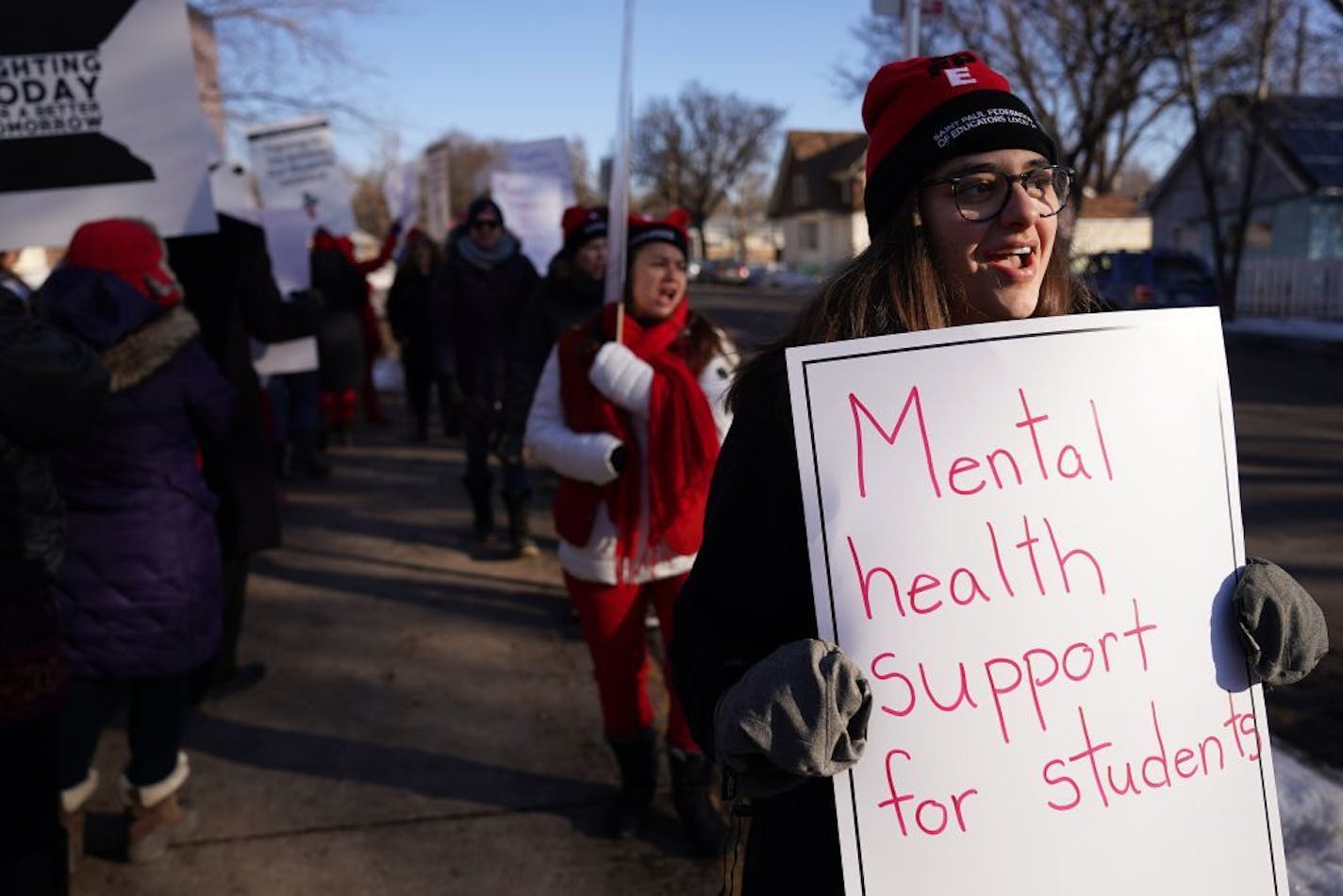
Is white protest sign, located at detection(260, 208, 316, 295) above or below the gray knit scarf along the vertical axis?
above

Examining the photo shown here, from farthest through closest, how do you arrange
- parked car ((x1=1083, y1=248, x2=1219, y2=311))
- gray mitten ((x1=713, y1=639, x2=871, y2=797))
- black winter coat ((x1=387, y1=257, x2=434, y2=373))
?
parked car ((x1=1083, y1=248, x2=1219, y2=311)) < black winter coat ((x1=387, y1=257, x2=434, y2=373)) < gray mitten ((x1=713, y1=639, x2=871, y2=797))

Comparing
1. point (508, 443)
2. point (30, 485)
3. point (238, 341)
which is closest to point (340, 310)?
point (508, 443)

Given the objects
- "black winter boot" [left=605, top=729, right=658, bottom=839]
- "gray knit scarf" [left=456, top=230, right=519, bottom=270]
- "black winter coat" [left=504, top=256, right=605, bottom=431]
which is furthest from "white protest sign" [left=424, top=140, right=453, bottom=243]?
"black winter boot" [left=605, top=729, right=658, bottom=839]

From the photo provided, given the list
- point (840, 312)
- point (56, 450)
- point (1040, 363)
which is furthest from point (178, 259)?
point (1040, 363)

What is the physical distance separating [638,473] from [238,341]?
1.66 meters

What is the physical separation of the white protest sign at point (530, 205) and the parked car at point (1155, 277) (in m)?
10.2

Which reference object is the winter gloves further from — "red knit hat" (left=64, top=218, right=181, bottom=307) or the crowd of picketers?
"red knit hat" (left=64, top=218, right=181, bottom=307)

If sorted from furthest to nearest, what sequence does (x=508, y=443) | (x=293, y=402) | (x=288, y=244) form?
1. (x=293, y=402)
2. (x=288, y=244)
3. (x=508, y=443)

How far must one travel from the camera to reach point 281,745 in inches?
156

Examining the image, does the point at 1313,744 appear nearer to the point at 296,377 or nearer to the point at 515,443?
the point at 515,443

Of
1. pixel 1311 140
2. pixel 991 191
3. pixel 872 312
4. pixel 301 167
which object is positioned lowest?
pixel 872 312

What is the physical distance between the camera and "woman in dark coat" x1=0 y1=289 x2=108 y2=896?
239 centimetres

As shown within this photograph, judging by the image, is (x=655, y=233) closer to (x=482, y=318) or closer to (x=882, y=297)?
(x=882, y=297)

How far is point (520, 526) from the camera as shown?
6.23 m
